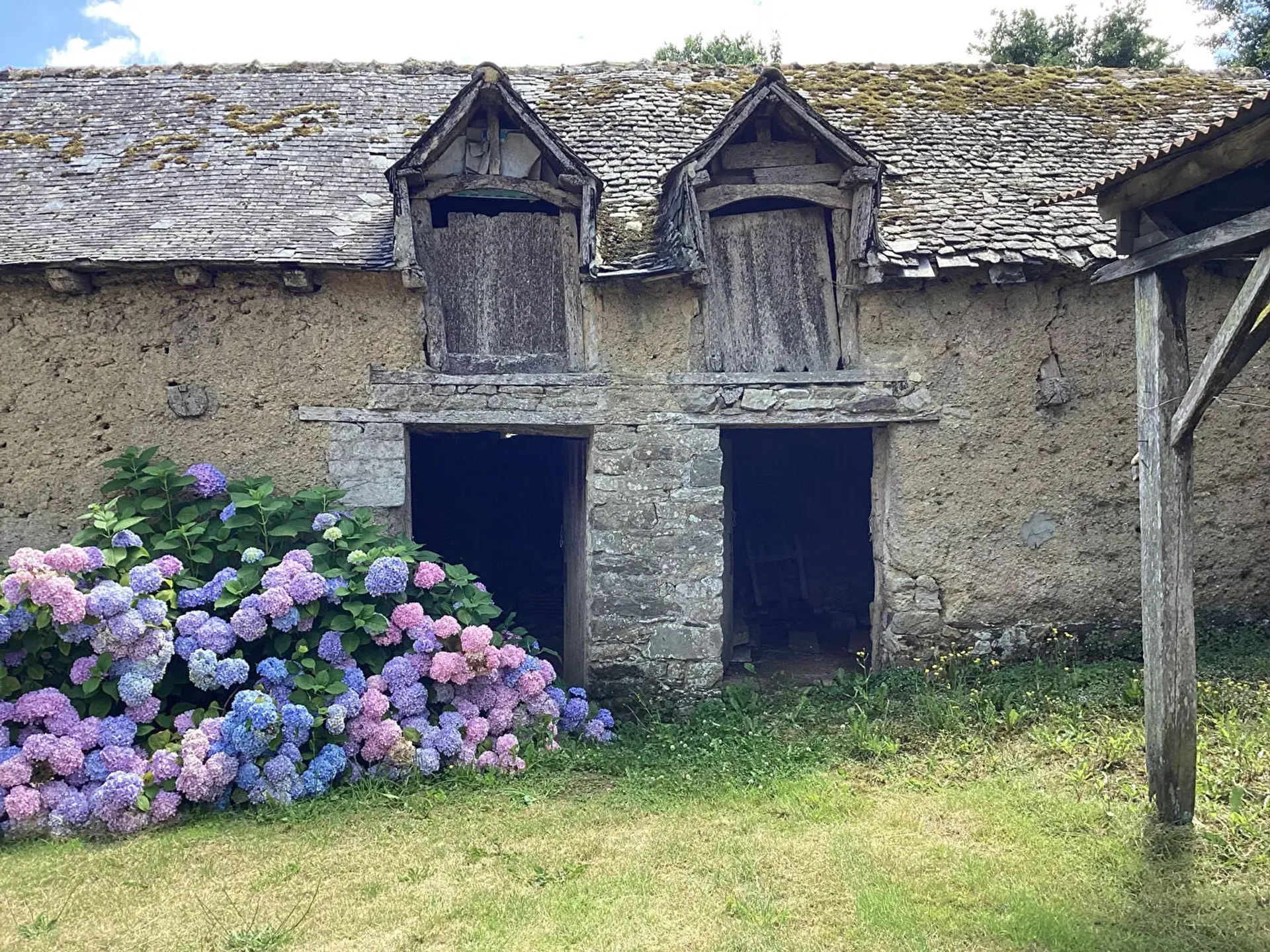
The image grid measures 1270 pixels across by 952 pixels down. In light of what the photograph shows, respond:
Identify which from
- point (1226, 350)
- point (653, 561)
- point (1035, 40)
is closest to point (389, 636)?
point (653, 561)

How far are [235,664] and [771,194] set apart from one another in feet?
17.1

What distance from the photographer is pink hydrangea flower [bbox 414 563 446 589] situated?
20.6 feet

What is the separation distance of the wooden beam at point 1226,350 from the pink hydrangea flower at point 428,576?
444 centimetres

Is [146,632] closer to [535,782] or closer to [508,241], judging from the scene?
[535,782]

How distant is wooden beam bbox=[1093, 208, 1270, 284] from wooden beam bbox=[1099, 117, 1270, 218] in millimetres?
237

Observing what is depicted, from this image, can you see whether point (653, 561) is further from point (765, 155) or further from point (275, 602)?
point (765, 155)

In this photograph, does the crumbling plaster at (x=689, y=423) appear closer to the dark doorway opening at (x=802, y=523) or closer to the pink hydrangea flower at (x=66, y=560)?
the pink hydrangea flower at (x=66, y=560)

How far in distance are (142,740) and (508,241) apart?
4.45m

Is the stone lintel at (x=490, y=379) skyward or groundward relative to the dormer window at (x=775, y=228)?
groundward

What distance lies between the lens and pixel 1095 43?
1728 centimetres

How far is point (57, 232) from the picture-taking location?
23.1 feet

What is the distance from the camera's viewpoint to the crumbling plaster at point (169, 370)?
22.4ft

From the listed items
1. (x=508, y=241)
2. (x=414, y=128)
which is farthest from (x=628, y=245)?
(x=414, y=128)

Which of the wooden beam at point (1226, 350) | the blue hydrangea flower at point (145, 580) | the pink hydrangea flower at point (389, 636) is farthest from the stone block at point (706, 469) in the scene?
the blue hydrangea flower at point (145, 580)
